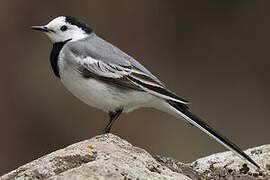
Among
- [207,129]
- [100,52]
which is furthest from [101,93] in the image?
[207,129]

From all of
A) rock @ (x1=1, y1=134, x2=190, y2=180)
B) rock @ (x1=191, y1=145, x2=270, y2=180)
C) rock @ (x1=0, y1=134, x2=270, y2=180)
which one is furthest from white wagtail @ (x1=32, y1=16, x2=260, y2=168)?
rock @ (x1=1, y1=134, x2=190, y2=180)

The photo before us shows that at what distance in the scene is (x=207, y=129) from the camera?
6.53m

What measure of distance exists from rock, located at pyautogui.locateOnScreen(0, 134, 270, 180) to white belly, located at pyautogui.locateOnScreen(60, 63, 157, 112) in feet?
2.89

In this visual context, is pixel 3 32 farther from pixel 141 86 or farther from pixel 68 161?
pixel 68 161

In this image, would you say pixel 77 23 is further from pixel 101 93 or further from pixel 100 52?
pixel 101 93

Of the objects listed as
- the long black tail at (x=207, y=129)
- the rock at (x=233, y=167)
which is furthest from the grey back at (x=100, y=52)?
the rock at (x=233, y=167)

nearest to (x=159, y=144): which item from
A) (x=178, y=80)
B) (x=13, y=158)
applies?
(x=178, y=80)

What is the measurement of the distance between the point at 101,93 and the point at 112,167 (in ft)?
6.38

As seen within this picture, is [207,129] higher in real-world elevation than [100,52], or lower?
lower

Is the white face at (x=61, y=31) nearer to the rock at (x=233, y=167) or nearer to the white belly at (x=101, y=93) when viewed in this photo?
the white belly at (x=101, y=93)

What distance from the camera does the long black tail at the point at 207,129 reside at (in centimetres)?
621

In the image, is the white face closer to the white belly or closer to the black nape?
the black nape

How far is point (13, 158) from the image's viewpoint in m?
12.8

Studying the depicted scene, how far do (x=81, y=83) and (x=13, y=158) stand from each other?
21.5ft
